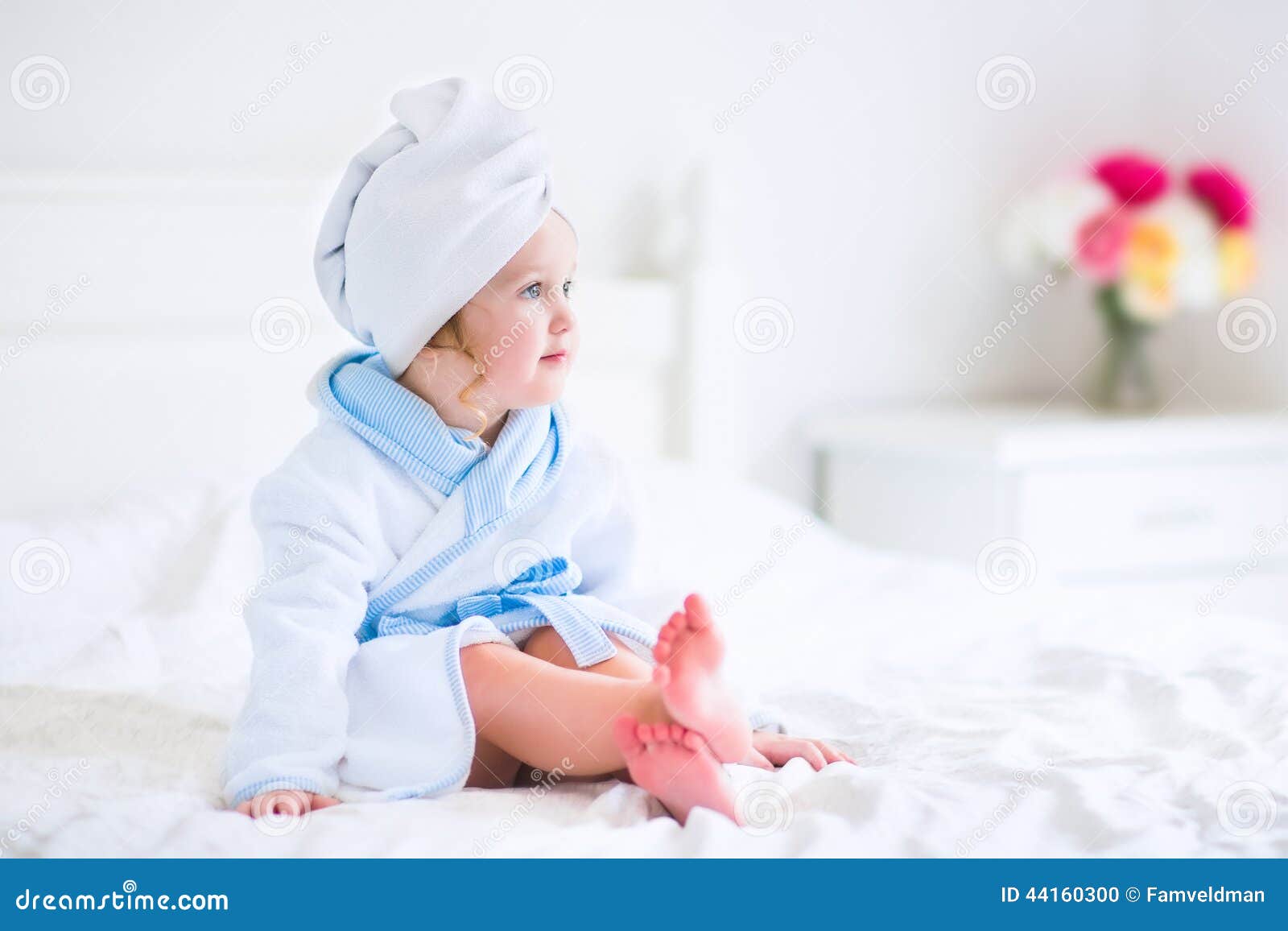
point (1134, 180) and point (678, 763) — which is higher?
point (1134, 180)

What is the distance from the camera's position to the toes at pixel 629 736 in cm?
85

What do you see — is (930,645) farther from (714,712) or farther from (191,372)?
(191,372)

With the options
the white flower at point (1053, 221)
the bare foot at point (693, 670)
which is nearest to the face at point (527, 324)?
the bare foot at point (693, 670)

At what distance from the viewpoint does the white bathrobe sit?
0.96 meters

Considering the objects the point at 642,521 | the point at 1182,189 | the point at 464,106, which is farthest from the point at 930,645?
the point at 1182,189

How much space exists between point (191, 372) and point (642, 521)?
0.95 m

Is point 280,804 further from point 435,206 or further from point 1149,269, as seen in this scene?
point 1149,269

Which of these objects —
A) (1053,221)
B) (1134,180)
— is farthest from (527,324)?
(1134,180)

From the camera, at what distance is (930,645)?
140cm

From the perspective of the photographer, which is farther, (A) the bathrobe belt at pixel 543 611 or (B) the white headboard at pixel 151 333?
(B) the white headboard at pixel 151 333

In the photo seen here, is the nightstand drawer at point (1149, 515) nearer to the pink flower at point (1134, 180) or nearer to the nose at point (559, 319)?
the pink flower at point (1134, 180)

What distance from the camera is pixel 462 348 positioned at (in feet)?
3.67

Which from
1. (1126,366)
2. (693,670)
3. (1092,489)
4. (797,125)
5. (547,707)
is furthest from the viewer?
(1126,366)

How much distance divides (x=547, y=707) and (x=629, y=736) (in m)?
0.11
